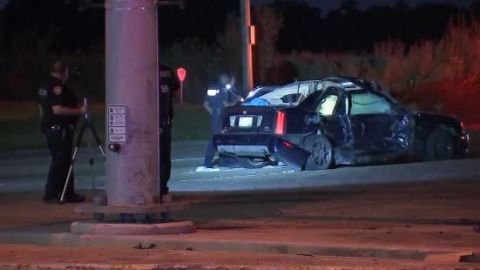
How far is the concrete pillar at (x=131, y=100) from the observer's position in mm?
12242

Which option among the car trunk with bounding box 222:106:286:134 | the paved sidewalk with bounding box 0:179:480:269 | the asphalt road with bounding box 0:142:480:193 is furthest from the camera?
the car trunk with bounding box 222:106:286:134

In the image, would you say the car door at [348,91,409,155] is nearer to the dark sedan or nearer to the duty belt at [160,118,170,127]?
the dark sedan

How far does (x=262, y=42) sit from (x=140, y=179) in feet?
134

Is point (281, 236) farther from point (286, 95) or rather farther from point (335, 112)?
point (286, 95)

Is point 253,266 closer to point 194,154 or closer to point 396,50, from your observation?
point 194,154

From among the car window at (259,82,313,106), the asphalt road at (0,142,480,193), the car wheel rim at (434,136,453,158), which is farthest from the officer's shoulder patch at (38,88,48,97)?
the car wheel rim at (434,136,453,158)

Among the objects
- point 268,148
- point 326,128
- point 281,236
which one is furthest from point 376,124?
point 281,236

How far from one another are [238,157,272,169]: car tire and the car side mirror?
1104 mm

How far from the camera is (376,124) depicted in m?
20.6

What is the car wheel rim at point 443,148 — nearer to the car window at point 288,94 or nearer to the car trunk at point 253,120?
the car window at point 288,94

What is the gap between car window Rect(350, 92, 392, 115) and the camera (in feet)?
67.0

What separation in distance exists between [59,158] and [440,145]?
8.67 m

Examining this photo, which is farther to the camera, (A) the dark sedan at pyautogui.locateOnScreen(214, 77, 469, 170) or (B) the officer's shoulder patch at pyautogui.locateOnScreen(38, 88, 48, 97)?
(A) the dark sedan at pyautogui.locateOnScreen(214, 77, 469, 170)

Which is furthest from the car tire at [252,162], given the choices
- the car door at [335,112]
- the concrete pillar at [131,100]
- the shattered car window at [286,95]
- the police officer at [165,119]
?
the concrete pillar at [131,100]
